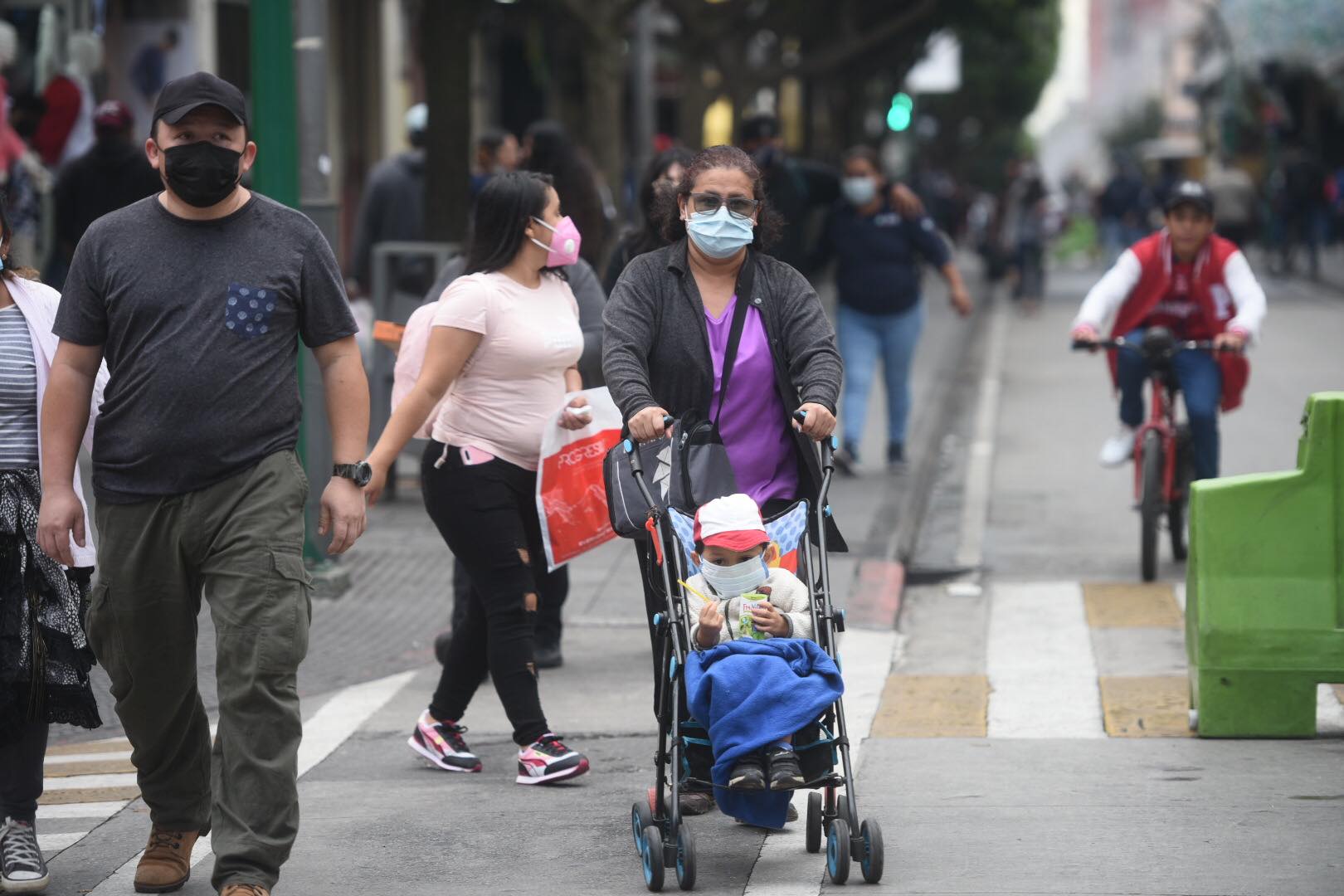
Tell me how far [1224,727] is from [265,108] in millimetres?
4942

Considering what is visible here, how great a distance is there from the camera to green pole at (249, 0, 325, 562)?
9047 millimetres

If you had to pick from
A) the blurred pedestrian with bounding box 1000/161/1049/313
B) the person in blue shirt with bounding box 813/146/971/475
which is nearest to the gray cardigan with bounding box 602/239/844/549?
the person in blue shirt with bounding box 813/146/971/475

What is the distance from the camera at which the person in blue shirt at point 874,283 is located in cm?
1252

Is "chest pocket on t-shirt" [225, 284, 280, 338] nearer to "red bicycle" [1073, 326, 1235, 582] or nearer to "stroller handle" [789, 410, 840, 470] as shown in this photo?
"stroller handle" [789, 410, 840, 470]

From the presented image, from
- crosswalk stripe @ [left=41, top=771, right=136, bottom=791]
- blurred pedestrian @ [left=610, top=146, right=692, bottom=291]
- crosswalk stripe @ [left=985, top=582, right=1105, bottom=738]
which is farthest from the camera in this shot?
blurred pedestrian @ [left=610, top=146, right=692, bottom=291]

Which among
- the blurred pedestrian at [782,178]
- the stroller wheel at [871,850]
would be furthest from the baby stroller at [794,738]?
the blurred pedestrian at [782,178]

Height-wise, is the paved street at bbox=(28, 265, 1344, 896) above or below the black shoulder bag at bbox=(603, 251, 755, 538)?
below

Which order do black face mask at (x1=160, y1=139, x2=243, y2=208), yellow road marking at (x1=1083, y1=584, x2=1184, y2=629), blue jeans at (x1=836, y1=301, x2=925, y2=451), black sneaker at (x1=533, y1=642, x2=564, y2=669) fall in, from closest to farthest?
1. black face mask at (x1=160, y1=139, x2=243, y2=208)
2. black sneaker at (x1=533, y1=642, x2=564, y2=669)
3. yellow road marking at (x1=1083, y1=584, x2=1184, y2=629)
4. blue jeans at (x1=836, y1=301, x2=925, y2=451)

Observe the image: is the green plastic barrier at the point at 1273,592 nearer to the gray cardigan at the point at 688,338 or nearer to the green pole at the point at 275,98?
the gray cardigan at the point at 688,338

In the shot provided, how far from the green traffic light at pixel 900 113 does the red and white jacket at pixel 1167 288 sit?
1396 cm

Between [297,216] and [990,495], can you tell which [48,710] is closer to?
[297,216]

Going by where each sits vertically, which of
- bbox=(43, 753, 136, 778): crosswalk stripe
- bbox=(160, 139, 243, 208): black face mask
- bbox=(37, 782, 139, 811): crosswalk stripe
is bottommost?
bbox=(43, 753, 136, 778): crosswalk stripe

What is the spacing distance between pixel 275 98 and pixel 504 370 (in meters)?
3.36

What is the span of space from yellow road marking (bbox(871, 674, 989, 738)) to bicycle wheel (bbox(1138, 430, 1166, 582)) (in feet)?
6.76
